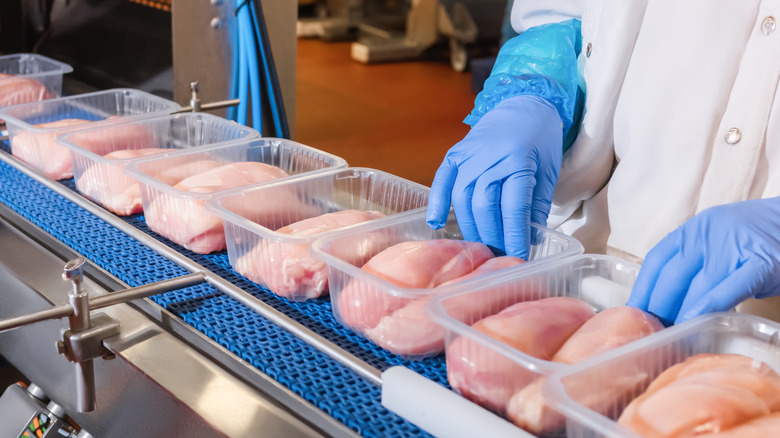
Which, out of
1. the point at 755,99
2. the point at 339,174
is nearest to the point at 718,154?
the point at 755,99

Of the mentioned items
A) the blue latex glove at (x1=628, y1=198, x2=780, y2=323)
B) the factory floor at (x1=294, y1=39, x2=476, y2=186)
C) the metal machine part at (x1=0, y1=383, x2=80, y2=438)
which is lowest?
the factory floor at (x1=294, y1=39, x2=476, y2=186)

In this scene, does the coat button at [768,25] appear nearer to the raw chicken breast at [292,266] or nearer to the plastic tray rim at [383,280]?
the plastic tray rim at [383,280]

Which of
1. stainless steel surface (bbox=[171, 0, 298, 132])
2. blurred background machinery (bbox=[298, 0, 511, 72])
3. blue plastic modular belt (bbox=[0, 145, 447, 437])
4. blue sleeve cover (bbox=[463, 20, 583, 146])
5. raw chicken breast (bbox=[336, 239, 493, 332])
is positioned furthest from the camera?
blurred background machinery (bbox=[298, 0, 511, 72])

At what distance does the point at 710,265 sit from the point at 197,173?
1.03 meters

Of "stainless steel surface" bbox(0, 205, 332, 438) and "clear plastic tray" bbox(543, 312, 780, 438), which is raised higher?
"clear plastic tray" bbox(543, 312, 780, 438)

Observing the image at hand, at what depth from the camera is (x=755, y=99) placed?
1265mm

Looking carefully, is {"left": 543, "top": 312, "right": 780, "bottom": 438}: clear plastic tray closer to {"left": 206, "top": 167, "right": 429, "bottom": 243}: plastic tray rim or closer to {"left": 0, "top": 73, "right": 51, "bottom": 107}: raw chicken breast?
{"left": 206, "top": 167, "right": 429, "bottom": 243}: plastic tray rim

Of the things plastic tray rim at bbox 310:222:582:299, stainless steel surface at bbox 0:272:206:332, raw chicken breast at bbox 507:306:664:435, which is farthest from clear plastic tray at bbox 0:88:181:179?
raw chicken breast at bbox 507:306:664:435

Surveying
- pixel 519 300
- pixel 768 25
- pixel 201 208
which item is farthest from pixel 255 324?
pixel 768 25

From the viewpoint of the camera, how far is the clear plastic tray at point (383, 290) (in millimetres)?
1025

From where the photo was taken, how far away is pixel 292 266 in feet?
3.86

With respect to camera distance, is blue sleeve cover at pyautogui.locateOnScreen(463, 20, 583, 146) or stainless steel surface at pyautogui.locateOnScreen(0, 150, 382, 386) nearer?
stainless steel surface at pyautogui.locateOnScreen(0, 150, 382, 386)

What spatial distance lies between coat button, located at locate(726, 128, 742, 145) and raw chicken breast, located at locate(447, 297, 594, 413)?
1.63 ft

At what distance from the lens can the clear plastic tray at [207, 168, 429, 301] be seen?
1.18 meters
